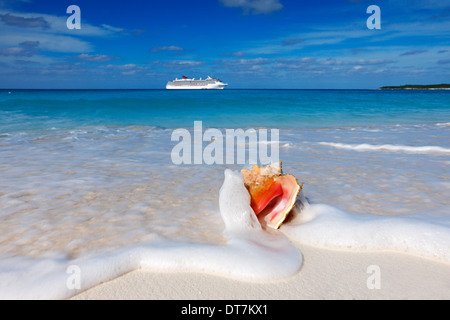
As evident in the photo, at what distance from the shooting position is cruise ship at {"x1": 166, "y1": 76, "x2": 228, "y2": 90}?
85500mm

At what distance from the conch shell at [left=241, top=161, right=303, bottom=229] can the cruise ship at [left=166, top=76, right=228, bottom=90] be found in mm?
85572

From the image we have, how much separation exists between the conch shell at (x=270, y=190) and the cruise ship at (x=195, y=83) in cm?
8557

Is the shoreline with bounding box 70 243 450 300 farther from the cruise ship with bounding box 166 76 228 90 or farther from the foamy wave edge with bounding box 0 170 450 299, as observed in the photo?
the cruise ship with bounding box 166 76 228 90

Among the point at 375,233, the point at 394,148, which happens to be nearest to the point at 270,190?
the point at 375,233

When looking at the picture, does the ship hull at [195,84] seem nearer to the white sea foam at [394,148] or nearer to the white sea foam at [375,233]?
the white sea foam at [394,148]

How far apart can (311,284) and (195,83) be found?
87338 millimetres

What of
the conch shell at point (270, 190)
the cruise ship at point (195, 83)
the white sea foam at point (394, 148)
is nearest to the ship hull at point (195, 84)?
the cruise ship at point (195, 83)

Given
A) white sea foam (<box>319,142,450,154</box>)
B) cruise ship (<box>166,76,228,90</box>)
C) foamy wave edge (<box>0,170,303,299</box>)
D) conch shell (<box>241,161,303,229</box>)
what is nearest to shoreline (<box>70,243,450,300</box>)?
foamy wave edge (<box>0,170,303,299</box>)

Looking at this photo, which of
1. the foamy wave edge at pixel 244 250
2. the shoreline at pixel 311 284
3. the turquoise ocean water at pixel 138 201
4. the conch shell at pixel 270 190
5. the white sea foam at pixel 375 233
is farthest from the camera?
the conch shell at pixel 270 190

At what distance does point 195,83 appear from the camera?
85.8 metres

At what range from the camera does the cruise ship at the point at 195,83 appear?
85.5 meters

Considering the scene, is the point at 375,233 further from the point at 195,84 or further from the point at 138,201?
the point at 195,84
